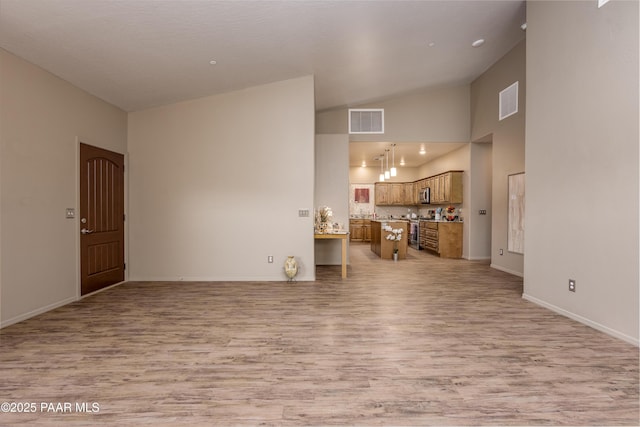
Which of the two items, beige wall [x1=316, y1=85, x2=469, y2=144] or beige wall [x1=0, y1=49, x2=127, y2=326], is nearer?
beige wall [x1=0, y1=49, x2=127, y2=326]

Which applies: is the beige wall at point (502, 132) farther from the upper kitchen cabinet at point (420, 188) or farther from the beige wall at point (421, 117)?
the upper kitchen cabinet at point (420, 188)

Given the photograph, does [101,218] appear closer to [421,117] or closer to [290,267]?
[290,267]

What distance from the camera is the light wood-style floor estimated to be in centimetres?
188

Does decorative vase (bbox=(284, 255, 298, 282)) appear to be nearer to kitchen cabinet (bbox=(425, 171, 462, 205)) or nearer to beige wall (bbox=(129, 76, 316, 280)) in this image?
beige wall (bbox=(129, 76, 316, 280))

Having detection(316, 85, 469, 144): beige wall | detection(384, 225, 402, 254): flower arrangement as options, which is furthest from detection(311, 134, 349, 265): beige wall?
detection(384, 225, 402, 254): flower arrangement

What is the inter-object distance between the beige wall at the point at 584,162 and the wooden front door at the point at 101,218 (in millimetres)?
6254

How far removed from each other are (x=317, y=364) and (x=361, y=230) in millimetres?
9580

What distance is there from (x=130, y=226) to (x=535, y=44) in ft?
22.3

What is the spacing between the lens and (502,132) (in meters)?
6.37

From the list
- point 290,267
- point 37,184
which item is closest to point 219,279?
point 290,267

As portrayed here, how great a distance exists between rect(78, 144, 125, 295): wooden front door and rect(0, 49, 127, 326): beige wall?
5.6 inches

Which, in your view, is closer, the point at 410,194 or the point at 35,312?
the point at 35,312

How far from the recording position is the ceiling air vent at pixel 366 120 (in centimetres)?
745

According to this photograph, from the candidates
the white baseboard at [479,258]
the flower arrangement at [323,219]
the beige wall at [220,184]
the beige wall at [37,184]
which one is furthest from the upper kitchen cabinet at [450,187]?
Answer: the beige wall at [37,184]
